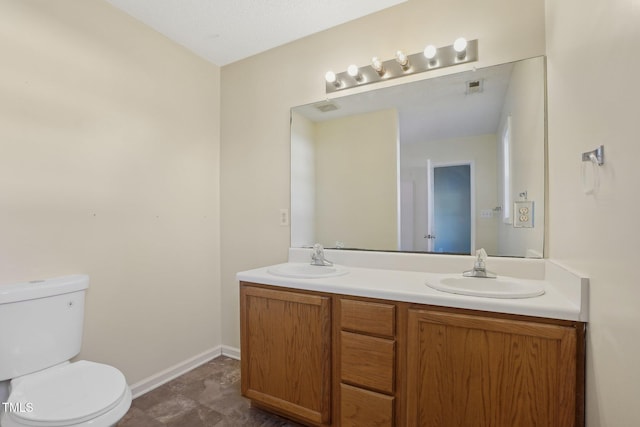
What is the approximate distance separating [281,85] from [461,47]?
1238 millimetres

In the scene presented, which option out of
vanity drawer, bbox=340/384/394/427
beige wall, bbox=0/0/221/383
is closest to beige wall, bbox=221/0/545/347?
beige wall, bbox=0/0/221/383

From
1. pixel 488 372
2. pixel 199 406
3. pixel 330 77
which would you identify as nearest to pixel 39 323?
pixel 199 406

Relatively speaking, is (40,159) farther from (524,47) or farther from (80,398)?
(524,47)

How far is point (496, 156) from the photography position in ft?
5.32

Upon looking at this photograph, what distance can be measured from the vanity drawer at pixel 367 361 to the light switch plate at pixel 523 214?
90 cm

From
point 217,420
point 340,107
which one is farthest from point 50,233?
point 340,107

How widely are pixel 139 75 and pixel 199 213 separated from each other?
1019mm

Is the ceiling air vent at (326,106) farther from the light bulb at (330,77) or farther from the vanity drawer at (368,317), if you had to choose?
the vanity drawer at (368,317)

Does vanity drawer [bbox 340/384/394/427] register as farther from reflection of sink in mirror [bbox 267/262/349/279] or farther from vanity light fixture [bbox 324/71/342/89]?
vanity light fixture [bbox 324/71/342/89]

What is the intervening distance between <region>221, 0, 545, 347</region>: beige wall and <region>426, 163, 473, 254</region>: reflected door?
60 cm

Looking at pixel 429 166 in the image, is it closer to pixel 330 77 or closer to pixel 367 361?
pixel 330 77

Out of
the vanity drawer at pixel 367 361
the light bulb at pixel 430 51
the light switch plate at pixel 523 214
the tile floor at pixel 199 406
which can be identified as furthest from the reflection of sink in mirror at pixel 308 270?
the light bulb at pixel 430 51

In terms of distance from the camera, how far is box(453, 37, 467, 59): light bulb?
1583 mm

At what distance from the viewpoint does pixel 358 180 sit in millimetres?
1981
